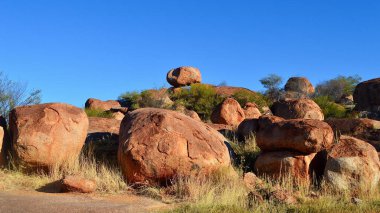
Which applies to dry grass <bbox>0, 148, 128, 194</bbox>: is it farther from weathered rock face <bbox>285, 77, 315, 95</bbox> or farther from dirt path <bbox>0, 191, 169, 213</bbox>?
weathered rock face <bbox>285, 77, 315, 95</bbox>

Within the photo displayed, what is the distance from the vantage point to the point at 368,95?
25.9 m

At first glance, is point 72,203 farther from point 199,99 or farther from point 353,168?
point 199,99

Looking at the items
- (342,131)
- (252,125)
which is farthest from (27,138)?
(342,131)

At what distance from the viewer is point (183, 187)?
376 inches

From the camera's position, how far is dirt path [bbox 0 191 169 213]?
314 inches

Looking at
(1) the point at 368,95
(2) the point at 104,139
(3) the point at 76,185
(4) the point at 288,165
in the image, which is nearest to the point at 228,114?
(2) the point at 104,139

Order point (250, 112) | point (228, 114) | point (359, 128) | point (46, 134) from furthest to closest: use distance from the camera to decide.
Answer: point (250, 112), point (228, 114), point (359, 128), point (46, 134)

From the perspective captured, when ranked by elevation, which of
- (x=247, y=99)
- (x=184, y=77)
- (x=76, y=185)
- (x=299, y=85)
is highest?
(x=184, y=77)

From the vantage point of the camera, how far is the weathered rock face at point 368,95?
2539 centimetres

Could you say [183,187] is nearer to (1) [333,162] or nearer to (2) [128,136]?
(2) [128,136]

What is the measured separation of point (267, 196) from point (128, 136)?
3.42 meters

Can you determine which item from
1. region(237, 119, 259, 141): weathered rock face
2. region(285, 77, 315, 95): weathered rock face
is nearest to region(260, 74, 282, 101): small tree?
region(285, 77, 315, 95): weathered rock face

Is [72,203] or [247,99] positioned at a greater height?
[247,99]

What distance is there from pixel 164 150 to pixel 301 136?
2.87 m
